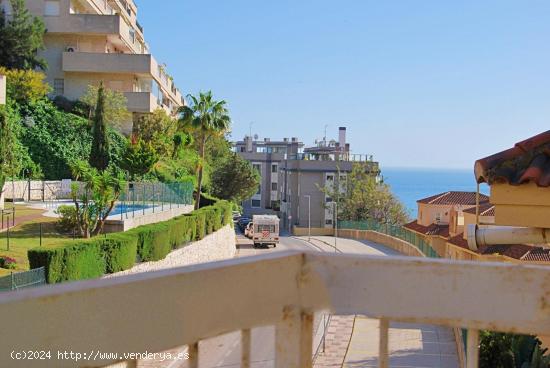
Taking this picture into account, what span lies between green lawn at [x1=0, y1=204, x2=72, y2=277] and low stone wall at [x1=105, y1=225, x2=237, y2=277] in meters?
2.56

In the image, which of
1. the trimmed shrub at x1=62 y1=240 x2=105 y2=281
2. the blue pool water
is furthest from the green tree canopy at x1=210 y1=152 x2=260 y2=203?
the trimmed shrub at x1=62 y1=240 x2=105 y2=281

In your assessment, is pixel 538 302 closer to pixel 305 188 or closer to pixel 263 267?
pixel 263 267

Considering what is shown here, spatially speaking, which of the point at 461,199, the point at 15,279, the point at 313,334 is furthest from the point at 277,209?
the point at 313,334

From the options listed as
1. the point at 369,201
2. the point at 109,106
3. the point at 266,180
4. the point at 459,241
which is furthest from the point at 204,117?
the point at 266,180

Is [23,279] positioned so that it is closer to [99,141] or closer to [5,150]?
[5,150]

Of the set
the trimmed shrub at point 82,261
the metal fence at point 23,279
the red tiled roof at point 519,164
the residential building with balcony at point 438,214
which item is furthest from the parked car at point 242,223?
the red tiled roof at point 519,164

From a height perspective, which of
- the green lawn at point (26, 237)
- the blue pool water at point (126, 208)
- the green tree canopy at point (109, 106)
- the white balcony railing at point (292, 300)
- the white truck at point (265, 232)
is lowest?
the white truck at point (265, 232)

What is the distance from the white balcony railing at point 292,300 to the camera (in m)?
1.75

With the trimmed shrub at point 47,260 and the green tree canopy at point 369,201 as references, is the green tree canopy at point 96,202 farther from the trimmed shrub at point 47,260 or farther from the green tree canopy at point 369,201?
the green tree canopy at point 369,201

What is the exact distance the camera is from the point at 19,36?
38.4 m

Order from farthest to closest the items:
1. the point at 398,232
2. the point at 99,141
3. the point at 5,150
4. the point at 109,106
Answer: the point at 398,232
the point at 109,106
the point at 99,141
the point at 5,150

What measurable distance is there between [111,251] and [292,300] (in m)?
16.7

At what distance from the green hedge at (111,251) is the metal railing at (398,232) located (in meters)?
13.1

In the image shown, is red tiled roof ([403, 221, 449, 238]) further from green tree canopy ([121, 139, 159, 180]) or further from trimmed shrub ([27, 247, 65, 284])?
trimmed shrub ([27, 247, 65, 284])
